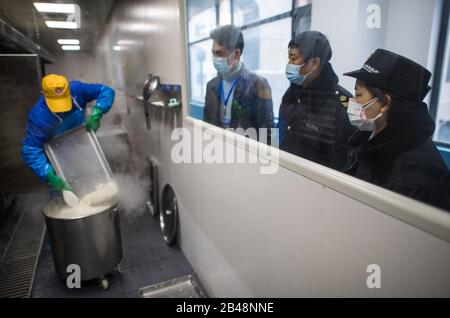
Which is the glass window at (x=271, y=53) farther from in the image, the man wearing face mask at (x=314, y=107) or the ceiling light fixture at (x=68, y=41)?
the ceiling light fixture at (x=68, y=41)

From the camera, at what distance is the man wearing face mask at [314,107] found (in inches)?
33.0

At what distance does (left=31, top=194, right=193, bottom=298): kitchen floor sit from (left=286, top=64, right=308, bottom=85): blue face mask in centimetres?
182

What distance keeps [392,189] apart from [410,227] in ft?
0.31

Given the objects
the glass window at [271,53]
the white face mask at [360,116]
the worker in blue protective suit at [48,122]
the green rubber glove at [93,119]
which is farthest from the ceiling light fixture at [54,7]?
the white face mask at [360,116]

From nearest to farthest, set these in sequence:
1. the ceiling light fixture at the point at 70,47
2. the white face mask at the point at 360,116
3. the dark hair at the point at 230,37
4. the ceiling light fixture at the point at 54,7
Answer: the white face mask at the point at 360,116
the dark hair at the point at 230,37
the ceiling light fixture at the point at 54,7
the ceiling light fixture at the point at 70,47

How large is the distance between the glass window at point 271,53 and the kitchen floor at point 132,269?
1.70 meters

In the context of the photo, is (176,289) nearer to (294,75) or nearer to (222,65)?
(222,65)

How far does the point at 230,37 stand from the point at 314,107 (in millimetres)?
774

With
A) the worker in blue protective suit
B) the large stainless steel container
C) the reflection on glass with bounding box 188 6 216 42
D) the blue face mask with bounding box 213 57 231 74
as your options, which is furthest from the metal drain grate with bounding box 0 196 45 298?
the reflection on glass with bounding box 188 6 216 42

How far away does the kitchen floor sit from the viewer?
208 centimetres

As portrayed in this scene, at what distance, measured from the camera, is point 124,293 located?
Result: 2.06 metres

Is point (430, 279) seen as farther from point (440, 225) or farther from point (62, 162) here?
point (62, 162)

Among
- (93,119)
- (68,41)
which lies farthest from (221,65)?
(68,41)
